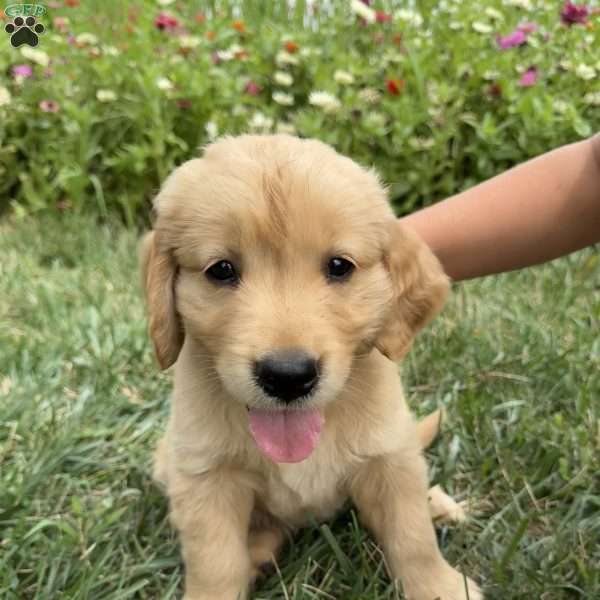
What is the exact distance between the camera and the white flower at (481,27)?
454 centimetres

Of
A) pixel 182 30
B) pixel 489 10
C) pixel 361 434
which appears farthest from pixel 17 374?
pixel 489 10

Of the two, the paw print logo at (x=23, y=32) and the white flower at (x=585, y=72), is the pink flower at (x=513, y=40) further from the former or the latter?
the paw print logo at (x=23, y=32)

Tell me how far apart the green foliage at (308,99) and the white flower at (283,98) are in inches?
3.4

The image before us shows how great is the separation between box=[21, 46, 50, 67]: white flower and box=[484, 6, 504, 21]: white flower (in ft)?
9.13

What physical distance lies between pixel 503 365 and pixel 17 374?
1913 mm

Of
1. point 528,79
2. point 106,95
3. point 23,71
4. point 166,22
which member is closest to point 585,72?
point 528,79

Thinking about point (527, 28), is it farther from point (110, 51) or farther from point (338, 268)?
point (338, 268)

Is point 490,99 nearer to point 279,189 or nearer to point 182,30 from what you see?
point 182,30

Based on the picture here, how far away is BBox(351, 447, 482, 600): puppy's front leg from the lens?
200 centimetres

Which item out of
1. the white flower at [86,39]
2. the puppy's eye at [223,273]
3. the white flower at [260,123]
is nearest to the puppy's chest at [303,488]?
the puppy's eye at [223,273]

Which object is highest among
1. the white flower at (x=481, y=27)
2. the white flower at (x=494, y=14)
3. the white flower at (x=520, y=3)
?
the white flower at (x=520, y=3)

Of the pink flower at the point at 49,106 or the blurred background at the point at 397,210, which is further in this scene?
the pink flower at the point at 49,106

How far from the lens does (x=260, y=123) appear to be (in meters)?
4.17

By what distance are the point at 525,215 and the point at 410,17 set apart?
2694 mm
